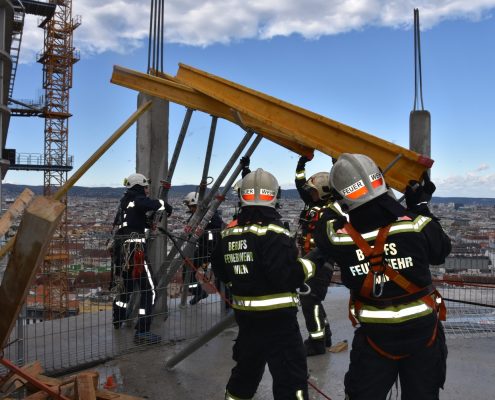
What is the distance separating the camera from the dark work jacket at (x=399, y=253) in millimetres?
2877

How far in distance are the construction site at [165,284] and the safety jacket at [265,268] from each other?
955 millimetres

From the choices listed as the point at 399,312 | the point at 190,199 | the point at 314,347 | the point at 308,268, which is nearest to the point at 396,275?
the point at 399,312

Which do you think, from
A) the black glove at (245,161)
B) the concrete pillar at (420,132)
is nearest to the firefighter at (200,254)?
the black glove at (245,161)

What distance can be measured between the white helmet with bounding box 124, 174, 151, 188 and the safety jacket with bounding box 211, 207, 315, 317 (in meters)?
2.67

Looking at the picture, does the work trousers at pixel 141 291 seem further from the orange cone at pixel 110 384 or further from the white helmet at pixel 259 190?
the white helmet at pixel 259 190

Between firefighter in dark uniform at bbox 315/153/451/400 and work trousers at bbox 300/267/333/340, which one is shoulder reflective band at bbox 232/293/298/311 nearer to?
firefighter in dark uniform at bbox 315/153/451/400

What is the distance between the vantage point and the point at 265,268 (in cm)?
344

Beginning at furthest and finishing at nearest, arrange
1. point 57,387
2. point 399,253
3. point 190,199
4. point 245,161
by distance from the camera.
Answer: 1. point 190,199
2. point 245,161
3. point 57,387
4. point 399,253

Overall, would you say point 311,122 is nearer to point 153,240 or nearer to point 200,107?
point 200,107

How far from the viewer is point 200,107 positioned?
5680 mm

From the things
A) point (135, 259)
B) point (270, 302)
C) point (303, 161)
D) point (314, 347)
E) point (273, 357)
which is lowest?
point (314, 347)

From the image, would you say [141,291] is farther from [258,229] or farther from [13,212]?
[258,229]

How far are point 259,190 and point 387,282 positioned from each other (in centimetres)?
121

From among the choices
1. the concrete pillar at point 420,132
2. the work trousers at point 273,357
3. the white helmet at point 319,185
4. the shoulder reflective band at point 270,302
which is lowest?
the work trousers at point 273,357
